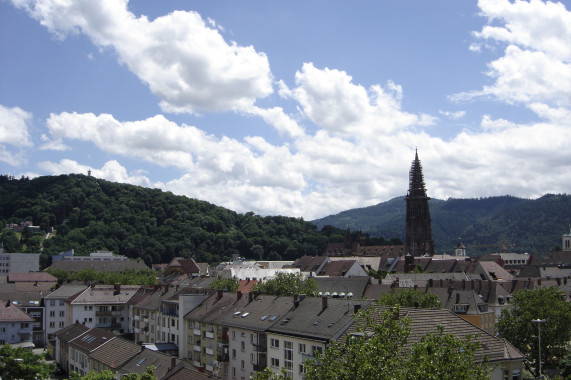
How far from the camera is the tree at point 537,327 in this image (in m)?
54.2

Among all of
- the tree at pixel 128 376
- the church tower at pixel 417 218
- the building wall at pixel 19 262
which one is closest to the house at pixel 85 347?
the tree at pixel 128 376

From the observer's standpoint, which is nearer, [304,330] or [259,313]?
[304,330]

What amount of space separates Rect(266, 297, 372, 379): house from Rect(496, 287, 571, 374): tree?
19.6m

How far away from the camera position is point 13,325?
78.8 metres

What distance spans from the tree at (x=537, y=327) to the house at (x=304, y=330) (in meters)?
19.6

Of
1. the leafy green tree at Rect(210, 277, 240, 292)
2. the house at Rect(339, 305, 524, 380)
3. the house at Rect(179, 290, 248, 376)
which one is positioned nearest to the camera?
the house at Rect(339, 305, 524, 380)

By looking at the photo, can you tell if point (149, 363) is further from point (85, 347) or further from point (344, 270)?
point (344, 270)

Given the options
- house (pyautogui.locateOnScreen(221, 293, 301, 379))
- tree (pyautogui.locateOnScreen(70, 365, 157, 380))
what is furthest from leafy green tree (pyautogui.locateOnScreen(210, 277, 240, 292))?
tree (pyautogui.locateOnScreen(70, 365, 157, 380))

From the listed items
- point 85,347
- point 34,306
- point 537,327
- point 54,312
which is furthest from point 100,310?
point 537,327

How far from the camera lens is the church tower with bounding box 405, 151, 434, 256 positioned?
577ft

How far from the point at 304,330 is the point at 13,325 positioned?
5277 centimetres

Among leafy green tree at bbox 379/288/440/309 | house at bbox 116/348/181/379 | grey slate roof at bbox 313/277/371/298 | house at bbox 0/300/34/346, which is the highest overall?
leafy green tree at bbox 379/288/440/309

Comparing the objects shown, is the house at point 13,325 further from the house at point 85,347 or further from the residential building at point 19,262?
the residential building at point 19,262

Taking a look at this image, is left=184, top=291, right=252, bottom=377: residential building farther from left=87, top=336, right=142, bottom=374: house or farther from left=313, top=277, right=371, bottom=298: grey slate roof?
left=313, top=277, right=371, bottom=298: grey slate roof
